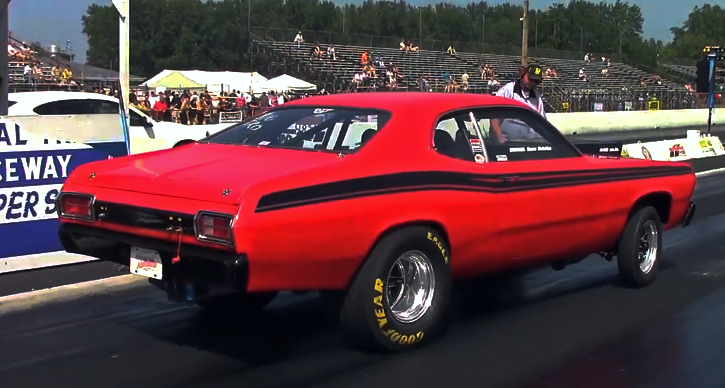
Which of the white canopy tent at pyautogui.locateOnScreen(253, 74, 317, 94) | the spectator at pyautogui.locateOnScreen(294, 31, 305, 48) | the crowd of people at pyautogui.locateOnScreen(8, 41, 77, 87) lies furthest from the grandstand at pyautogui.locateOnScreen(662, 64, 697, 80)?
the crowd of people at pyautogui.locateOnScreen(8, 41, 77, 87)

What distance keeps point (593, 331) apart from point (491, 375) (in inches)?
49.8

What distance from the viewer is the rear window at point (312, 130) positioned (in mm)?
5273

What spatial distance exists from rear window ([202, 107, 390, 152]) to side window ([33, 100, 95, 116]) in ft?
28.0

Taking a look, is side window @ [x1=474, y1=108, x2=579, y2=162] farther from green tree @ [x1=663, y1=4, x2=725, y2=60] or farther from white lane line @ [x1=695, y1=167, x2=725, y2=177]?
green tree @ [x1=663, y1=4, x2=725, y2=60]

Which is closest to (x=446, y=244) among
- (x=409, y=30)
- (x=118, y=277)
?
(x=118, y=277)

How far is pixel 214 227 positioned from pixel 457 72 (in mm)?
44573

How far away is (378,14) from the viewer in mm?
78250

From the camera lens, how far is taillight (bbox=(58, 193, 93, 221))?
16.3 feet

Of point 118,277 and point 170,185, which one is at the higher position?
point 170,185

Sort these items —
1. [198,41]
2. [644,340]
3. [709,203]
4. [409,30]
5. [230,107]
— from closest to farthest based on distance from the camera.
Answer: [644,340] < [709,203] < [230,107] < [198,41] < [409,30]

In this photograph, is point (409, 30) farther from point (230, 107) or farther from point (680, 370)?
point (680, 370)

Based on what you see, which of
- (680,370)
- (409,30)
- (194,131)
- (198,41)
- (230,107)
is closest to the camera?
(680,370)

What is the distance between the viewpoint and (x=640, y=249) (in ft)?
23.1

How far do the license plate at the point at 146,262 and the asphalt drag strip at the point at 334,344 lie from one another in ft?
1.82
